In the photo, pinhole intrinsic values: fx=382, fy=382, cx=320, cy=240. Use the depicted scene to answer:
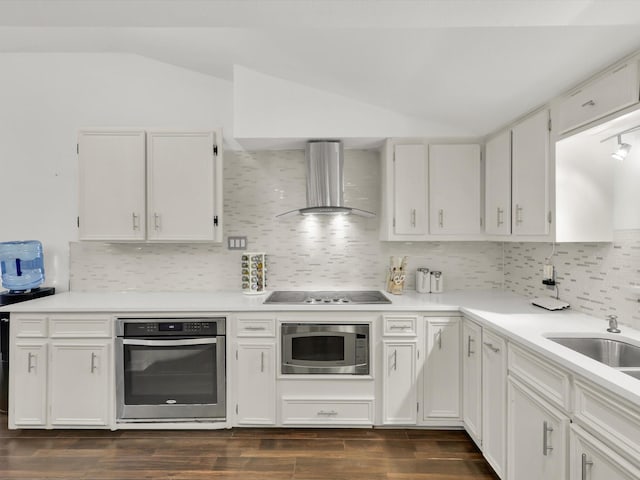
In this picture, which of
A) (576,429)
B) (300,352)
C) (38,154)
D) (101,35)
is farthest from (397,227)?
(38,154)

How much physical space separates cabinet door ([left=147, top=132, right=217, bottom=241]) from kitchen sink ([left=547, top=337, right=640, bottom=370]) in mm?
2484

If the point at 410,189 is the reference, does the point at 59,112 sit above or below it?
above

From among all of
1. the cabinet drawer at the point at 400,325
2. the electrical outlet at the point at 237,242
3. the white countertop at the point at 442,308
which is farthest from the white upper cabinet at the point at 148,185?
the cabinet drawer at the point at 400,325

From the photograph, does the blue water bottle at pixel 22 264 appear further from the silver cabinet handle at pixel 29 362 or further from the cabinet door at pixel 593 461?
the cabinet door at pixel 593 461

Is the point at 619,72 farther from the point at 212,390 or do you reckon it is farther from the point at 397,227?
the point at 212,390

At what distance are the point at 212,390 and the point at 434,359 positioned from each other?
62.7 inches

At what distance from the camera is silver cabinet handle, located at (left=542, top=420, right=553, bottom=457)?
162cm

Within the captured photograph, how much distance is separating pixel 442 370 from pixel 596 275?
1.14 metres

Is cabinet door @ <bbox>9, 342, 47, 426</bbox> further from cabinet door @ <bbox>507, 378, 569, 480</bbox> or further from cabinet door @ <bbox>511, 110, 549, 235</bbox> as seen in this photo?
cabinet door @ <bbox>511, 110, 549, 235</bbox>

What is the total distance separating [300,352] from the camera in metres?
2.75

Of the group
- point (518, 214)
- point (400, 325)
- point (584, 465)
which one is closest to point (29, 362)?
point (400, 325)

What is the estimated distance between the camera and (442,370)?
8.87 feet

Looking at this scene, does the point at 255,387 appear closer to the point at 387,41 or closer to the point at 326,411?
the point at 326,411

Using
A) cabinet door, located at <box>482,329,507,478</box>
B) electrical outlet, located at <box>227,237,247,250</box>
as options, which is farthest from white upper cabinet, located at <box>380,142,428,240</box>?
electrical outlet, located at <box>227,237,247,250</box>
